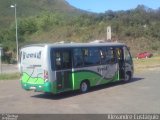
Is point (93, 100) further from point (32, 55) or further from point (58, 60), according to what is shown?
point (32, 55)

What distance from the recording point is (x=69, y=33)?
84375 millimetres

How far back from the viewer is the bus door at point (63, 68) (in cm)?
1841

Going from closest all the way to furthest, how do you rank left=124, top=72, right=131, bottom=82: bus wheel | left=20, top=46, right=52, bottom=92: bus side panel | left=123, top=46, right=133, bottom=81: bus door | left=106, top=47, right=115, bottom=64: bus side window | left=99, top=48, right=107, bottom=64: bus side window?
left=20, top=46, right=52, bottom=92: bus side panel, left=99, top=48, right=107, bottom=64: bus side window, left=106, top=47, right=115, bottom=64: bus side window, left=123, top=46, right=133, bottom=81: bus door, left=124, top=72, right=131, bottom=82: bus wheel

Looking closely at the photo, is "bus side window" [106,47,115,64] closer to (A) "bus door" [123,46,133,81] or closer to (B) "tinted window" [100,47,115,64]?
(B) "tinted window" [100,47,115,64]

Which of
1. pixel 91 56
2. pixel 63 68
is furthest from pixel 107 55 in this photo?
pixel 63 68

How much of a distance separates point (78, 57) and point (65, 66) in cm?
114

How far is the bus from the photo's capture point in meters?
18.1

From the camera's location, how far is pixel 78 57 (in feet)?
64.8

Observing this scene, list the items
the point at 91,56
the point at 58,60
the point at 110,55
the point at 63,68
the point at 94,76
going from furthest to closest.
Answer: the point at 110,55, the point at 94,76, the point at 91,56, the point at 63,68, the point at 58,60

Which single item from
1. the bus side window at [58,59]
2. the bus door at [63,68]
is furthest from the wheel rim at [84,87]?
the bus side window at [58,59]

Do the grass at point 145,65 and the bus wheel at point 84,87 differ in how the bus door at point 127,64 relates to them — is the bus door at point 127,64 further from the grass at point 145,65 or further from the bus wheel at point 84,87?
the grass at point 145,65

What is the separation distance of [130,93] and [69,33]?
65852 mm

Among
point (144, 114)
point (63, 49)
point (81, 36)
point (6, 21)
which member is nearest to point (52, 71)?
point (63, 49)

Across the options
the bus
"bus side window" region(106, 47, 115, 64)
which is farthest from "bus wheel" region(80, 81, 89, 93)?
"bus side window" region(106, 47, 115, 64)
